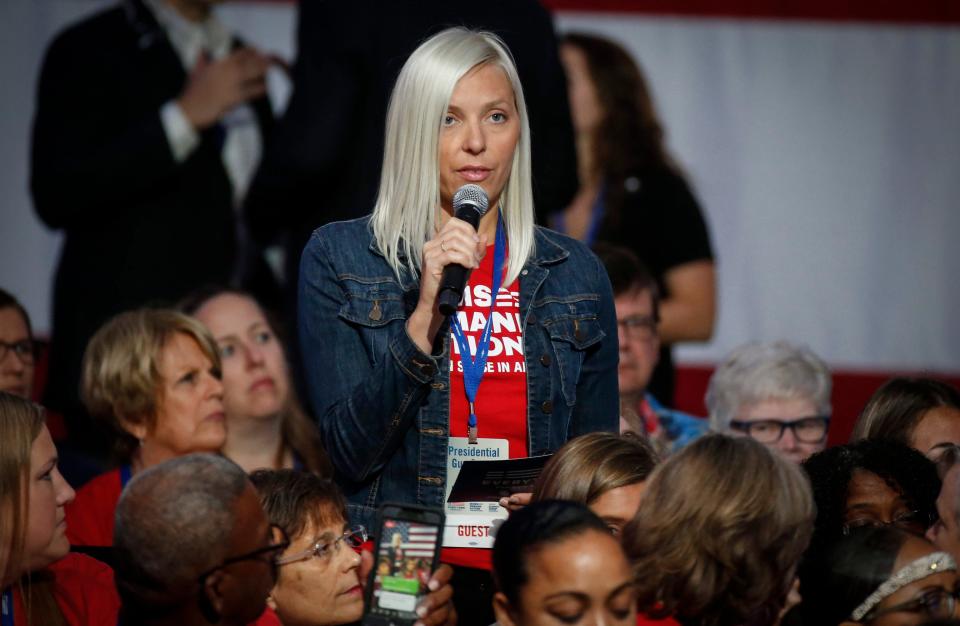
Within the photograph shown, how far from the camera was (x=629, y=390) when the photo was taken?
5.06 metres

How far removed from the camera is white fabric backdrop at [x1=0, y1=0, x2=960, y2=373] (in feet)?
23.5

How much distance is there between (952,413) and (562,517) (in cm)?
172

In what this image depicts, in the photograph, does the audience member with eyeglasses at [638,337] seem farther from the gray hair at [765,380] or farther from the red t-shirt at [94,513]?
the red t-shirt at [94,513]

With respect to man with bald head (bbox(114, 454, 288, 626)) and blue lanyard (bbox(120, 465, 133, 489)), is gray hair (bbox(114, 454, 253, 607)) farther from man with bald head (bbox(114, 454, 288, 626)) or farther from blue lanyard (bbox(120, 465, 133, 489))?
blue lanyard (bbox(120, 465, 133, 489))

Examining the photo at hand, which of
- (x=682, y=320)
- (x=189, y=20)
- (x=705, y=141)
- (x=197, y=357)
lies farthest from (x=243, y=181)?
(x=705, y=141)

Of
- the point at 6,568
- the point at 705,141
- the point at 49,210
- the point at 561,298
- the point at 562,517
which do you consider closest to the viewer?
the point at 562,517

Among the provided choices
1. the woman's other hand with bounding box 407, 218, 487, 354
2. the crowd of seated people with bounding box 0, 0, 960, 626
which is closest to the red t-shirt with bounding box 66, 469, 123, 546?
the crowd of seated people with bounding box 0, 0, 960, 626

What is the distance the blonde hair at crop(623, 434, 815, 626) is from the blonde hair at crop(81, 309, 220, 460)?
199 centimetres

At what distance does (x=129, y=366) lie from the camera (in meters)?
4.79

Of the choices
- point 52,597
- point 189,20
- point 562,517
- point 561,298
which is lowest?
point 52,597

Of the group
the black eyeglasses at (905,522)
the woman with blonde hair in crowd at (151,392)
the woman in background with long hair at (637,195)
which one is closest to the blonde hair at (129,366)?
the woman with blonde hair in crowd at (151,392)

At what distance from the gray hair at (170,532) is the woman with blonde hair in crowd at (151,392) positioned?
1541mm

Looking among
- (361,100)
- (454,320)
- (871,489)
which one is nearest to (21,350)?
(361,100)

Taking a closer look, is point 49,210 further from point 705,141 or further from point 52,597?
point 705,141
